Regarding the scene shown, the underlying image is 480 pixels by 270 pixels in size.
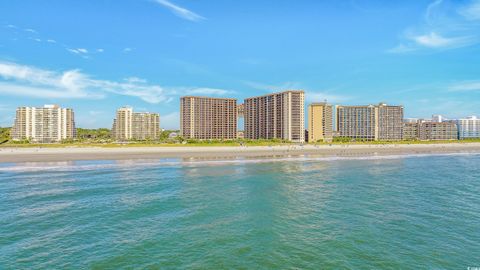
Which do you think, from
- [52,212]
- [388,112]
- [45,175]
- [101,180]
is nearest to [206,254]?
[52,212]

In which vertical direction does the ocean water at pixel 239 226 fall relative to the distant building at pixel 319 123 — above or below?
below

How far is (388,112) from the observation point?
552 feet

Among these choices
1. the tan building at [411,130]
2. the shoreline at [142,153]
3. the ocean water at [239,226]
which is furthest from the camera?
the tan building at [411,130]

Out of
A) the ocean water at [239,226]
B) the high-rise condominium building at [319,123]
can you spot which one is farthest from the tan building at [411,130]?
the ocean water at [239,226]

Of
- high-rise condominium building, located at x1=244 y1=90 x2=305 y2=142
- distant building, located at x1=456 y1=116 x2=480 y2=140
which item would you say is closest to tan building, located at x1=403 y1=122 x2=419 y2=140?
distant building, located at x1=456 y1=116 x2=480 y2=140

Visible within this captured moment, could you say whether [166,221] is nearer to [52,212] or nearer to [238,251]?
[238,251]

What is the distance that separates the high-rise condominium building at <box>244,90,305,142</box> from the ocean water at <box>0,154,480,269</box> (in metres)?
109

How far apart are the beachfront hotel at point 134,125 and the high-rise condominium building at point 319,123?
9069 cm

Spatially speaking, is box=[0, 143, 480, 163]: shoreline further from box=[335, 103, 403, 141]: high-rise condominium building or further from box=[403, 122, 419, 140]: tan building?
box=[403, 122, 419, 140]: tan building

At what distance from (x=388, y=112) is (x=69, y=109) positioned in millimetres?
180910

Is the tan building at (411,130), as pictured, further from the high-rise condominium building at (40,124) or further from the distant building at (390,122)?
the high-rise condominium building at (40,124)

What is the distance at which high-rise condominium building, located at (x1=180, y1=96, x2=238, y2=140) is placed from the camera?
15388 cm

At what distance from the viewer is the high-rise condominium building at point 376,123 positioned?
16750 cm

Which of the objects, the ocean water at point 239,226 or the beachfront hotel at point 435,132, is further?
the beachfront hotel at point 435,132
